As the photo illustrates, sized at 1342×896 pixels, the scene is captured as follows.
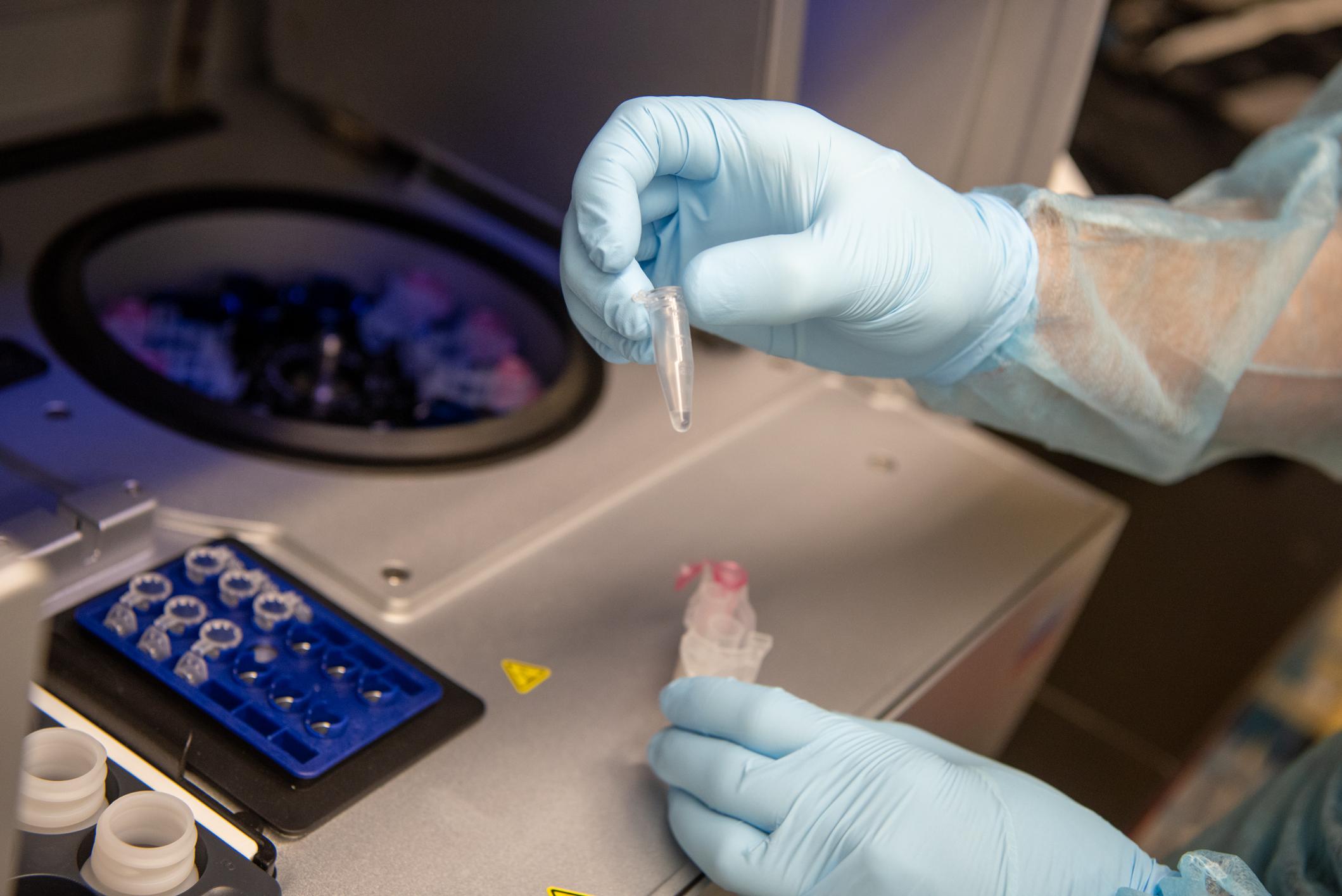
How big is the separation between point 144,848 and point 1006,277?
2.49 feet

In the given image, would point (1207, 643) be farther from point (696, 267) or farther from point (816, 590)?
point (696, 267)

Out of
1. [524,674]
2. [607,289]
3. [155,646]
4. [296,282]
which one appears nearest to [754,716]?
[524,674]

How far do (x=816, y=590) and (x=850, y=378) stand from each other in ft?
1.30

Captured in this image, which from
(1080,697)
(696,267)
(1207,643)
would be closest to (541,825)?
(696,267)

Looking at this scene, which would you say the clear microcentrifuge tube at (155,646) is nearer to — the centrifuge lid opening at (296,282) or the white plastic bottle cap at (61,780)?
the white plastic bottle cap at (61,780)

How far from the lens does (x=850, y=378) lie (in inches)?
A: 58.8

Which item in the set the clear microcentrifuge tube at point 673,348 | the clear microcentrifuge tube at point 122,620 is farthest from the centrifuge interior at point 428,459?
the clear microcentrifuge tube at point 673,348

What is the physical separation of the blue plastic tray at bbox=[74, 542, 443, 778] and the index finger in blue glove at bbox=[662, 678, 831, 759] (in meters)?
0.21

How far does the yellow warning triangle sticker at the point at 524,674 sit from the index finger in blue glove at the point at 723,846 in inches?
7.3

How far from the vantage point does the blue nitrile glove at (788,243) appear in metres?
0.82

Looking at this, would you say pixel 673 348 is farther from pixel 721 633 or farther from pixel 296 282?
pixel 296 282

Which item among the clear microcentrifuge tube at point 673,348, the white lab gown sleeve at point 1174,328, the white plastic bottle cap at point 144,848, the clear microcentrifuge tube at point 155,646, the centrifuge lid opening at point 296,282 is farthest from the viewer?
the centrifuge lid opening at point 296,282

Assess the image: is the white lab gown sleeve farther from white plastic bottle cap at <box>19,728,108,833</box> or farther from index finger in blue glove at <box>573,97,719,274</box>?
white plastic bottle cap at <box>19,728,108,833</box>

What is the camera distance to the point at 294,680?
3.02 feet
